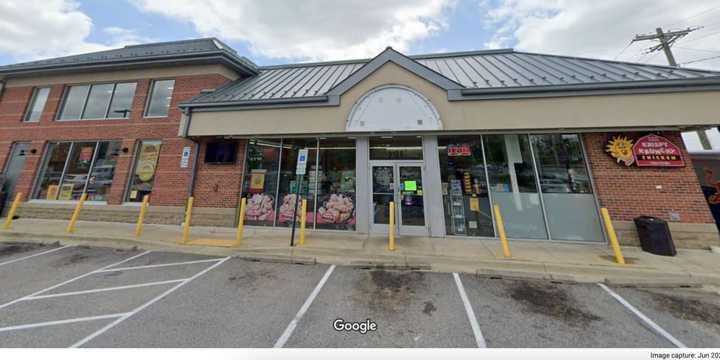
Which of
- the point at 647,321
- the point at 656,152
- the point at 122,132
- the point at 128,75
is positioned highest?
the point at 128,75

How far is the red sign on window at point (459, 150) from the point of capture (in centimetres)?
736

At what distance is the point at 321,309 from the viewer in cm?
349

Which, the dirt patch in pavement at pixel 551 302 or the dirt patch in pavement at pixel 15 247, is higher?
the dirt patch in pavement at pixel 15 247

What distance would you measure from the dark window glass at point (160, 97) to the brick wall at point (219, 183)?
3.10m

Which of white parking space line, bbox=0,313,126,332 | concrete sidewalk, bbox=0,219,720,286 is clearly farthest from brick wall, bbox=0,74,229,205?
white parking space line, bbox=0,313,126,332

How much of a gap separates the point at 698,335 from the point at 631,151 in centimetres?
564

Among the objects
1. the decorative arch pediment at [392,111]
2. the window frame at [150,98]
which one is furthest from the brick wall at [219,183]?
the decorative arch pediment at [392,111]

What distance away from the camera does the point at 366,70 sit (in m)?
7.39

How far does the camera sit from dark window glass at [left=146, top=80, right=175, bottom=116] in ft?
31.6

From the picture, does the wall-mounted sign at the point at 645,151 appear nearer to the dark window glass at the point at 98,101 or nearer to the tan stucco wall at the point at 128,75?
the tan stucco wall at the point at 128,75

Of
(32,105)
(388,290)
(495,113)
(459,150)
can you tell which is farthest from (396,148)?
(32,105)

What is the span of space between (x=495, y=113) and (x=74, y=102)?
18.2 m

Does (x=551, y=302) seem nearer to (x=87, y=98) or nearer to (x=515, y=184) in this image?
(x=515, y=184)

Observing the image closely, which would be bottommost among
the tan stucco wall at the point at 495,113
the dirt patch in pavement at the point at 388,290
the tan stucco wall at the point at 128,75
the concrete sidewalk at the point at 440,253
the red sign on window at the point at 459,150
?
the dirt patch in pavement at the point at 388,290
